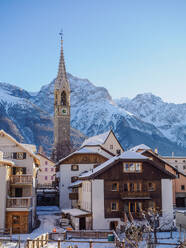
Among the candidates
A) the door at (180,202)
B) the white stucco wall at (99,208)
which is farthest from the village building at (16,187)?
the door at (180,202)

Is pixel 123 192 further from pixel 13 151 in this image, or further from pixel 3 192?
pixel 13 151

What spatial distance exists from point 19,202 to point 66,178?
77.0 ft

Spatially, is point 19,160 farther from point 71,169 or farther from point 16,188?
point 71,169

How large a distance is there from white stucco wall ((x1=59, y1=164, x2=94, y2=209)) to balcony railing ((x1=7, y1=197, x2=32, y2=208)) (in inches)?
910

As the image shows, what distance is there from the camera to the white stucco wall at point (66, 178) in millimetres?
63000

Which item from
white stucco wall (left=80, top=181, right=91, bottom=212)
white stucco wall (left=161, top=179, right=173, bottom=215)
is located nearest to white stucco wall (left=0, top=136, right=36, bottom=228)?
white stucco wall (left=80, top=181, right=91, bottom=212)

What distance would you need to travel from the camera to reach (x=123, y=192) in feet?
140

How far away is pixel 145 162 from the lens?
44500mm

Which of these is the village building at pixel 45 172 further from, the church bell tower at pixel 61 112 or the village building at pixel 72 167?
the village building at pixel 72 167

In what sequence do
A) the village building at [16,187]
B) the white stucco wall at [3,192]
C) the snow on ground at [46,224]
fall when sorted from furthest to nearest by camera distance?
the village building at [16,187] < the white stucco wall at [3,192] < the snow on ground at [46,224]

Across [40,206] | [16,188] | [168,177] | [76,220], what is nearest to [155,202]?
[168,177]

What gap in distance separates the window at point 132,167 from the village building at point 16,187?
11.1m

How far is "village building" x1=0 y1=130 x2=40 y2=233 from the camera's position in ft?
129

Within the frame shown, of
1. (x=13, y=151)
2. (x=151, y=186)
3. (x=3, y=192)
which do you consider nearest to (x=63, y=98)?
(x=13, y=151)
